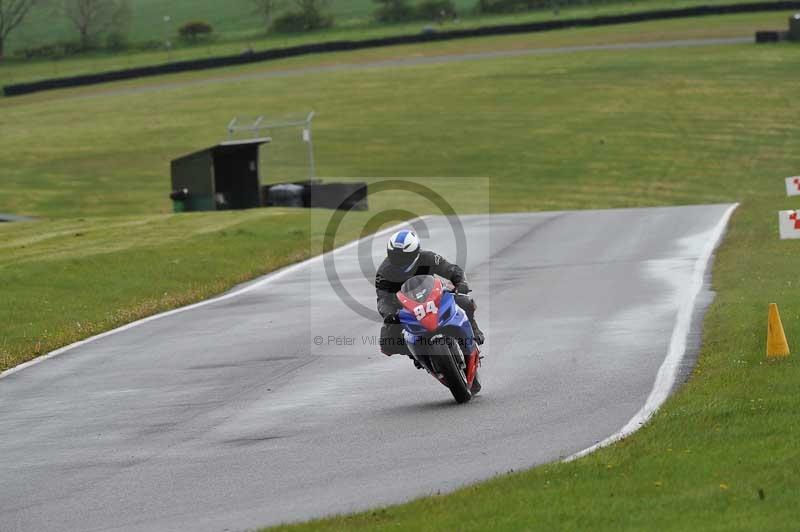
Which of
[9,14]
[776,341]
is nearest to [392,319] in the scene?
[776,341]

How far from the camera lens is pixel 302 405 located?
12211 millimetres

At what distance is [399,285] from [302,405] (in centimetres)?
147

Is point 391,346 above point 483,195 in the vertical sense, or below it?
above

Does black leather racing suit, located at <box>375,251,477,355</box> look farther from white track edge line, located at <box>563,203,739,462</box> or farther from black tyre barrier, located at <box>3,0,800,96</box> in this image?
black tyre barrier, located at <box>3,0,800,96</box>

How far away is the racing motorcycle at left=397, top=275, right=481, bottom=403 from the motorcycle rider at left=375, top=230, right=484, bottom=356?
20 centimetres

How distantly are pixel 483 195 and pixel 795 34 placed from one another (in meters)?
29.3

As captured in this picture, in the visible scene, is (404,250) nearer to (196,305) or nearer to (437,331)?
(437,331)

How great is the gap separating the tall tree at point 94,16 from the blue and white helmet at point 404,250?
9098 cm

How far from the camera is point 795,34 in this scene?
6544cm

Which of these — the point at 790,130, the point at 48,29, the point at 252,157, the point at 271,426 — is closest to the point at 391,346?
the point at 271,426

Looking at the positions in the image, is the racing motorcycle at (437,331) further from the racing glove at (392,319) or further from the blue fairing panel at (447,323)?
the racing glove at (392,319)

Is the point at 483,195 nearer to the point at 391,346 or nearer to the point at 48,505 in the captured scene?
the point at 391,346

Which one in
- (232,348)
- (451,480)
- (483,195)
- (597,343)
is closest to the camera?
(451,480)

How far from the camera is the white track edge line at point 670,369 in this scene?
A: 9852 mm
